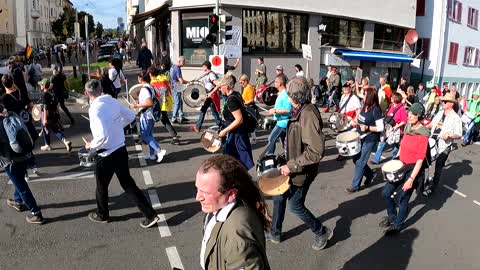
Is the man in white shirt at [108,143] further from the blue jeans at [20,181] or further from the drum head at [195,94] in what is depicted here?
the drum head at [195,94]

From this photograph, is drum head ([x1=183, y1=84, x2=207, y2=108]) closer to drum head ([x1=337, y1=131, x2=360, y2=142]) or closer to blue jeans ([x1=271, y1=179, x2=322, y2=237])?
drum head ([x1=337, y1=131, x2=360, y2=142])

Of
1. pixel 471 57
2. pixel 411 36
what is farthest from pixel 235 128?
pixel 471 57

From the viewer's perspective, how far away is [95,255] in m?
4.75

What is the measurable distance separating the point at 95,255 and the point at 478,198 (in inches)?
248

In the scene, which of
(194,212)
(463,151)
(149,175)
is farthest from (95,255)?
(463,151)

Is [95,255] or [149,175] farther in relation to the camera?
[149,175]

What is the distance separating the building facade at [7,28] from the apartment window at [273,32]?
156 ft

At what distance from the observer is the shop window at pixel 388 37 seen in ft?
80.5

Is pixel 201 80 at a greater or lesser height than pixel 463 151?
greater

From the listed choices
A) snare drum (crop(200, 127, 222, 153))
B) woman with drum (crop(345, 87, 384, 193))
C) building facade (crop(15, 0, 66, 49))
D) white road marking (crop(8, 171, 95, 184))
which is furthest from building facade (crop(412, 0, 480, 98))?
building facade (crop(15, 0, 66, 49))

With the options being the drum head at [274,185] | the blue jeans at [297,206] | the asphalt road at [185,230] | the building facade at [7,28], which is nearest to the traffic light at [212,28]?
the asphalt road at [185,230]

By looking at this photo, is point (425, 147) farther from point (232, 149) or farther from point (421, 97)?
point (421, 97)

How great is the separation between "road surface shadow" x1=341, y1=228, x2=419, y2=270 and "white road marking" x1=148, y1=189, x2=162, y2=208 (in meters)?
2.91

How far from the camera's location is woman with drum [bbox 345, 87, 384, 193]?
6.87 meters
